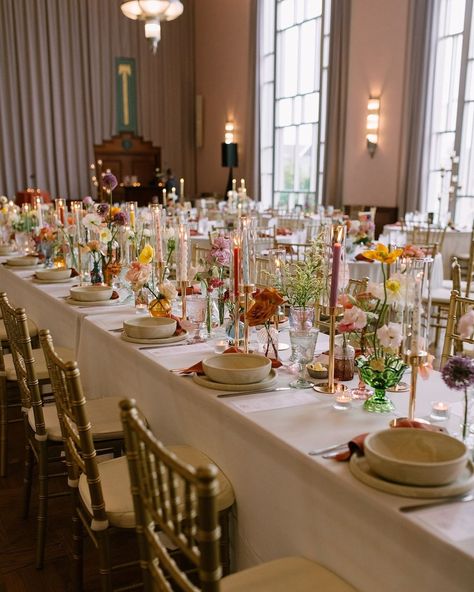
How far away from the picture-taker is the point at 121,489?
1.92 metres

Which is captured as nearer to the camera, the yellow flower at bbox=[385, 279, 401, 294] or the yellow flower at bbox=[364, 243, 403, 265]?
the yellow flower at bbox=[385, 279, 401, 294]

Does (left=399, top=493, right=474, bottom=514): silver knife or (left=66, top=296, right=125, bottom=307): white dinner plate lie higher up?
(left=399, top=493, right=474, bottom=514): silver knife

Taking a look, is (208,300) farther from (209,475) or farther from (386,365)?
(209,475)

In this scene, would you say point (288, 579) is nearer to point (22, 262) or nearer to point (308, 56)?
point (22, 262)

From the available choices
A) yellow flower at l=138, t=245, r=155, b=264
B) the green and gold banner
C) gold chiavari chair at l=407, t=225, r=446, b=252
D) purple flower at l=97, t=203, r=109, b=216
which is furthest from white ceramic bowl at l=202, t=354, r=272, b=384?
the green and gold banner

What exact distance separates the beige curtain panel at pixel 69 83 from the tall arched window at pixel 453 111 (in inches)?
325

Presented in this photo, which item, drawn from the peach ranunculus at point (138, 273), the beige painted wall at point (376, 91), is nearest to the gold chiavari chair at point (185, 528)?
the peach ranunculus at point (138, 273)

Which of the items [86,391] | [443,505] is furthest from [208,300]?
[443,505]

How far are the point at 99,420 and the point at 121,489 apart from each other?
0.61 m

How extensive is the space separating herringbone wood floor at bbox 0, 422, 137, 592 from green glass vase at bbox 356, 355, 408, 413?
1204 mm

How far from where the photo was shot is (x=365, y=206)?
10.5m

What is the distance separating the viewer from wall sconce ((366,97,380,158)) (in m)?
10.2

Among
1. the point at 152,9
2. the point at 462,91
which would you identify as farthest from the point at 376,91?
the point at 152,9

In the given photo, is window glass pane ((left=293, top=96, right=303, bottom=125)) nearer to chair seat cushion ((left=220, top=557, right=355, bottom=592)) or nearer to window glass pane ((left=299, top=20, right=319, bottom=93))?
window glass pane ((left=299, top=20, right=319, bottom=93))
